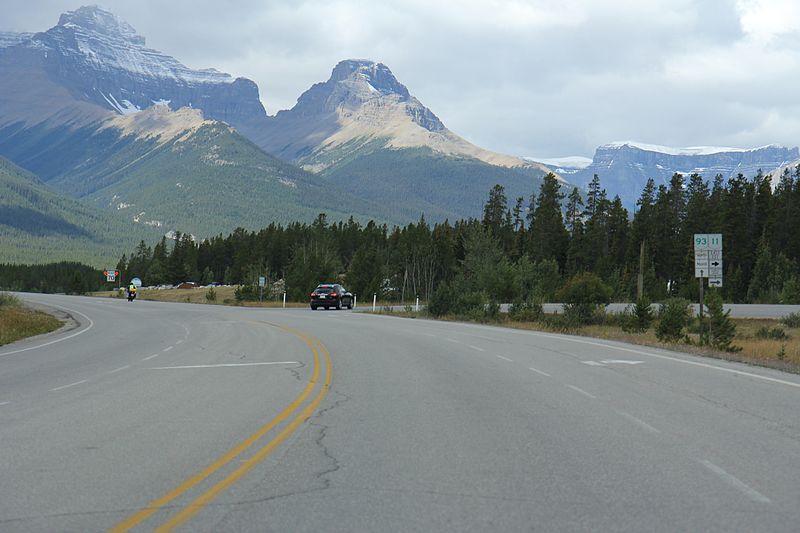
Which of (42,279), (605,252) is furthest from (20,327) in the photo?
(42,279)

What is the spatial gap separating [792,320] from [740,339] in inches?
301

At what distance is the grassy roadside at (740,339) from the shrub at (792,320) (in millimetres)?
205

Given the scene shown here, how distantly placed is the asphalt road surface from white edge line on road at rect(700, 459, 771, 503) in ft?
0.10

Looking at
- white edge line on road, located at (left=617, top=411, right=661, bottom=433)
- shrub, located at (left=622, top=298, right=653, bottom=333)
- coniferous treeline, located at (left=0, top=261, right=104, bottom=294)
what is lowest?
white edge line on road, located at (left=617, top=411, right=661, bottom=433)

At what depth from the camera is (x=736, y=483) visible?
689 centimetres

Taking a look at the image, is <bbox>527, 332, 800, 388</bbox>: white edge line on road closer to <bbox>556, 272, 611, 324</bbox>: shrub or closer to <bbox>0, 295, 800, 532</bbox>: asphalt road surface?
<bbox>0, 295, 800, 532</bbox>: asphalt road surface

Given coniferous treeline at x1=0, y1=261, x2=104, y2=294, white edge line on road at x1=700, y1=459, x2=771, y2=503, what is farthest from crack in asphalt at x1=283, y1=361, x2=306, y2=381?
coniferous treeline at x1=0, y1=261, x2=104, y2=294

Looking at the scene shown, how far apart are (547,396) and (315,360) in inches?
293

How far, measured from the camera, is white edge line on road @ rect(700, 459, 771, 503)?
641cm

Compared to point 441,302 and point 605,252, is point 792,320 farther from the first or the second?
point 605,252

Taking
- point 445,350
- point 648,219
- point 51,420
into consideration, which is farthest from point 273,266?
point 51,420

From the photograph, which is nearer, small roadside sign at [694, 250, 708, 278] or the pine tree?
small roadside sign at [694, 250, 708, 278]

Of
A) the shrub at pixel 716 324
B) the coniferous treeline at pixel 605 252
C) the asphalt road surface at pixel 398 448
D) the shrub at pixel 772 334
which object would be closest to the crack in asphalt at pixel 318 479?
the asphalt road surface at pixel 398 448

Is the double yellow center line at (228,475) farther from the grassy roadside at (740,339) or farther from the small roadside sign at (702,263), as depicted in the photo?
the small roadside sign at (702,263)
